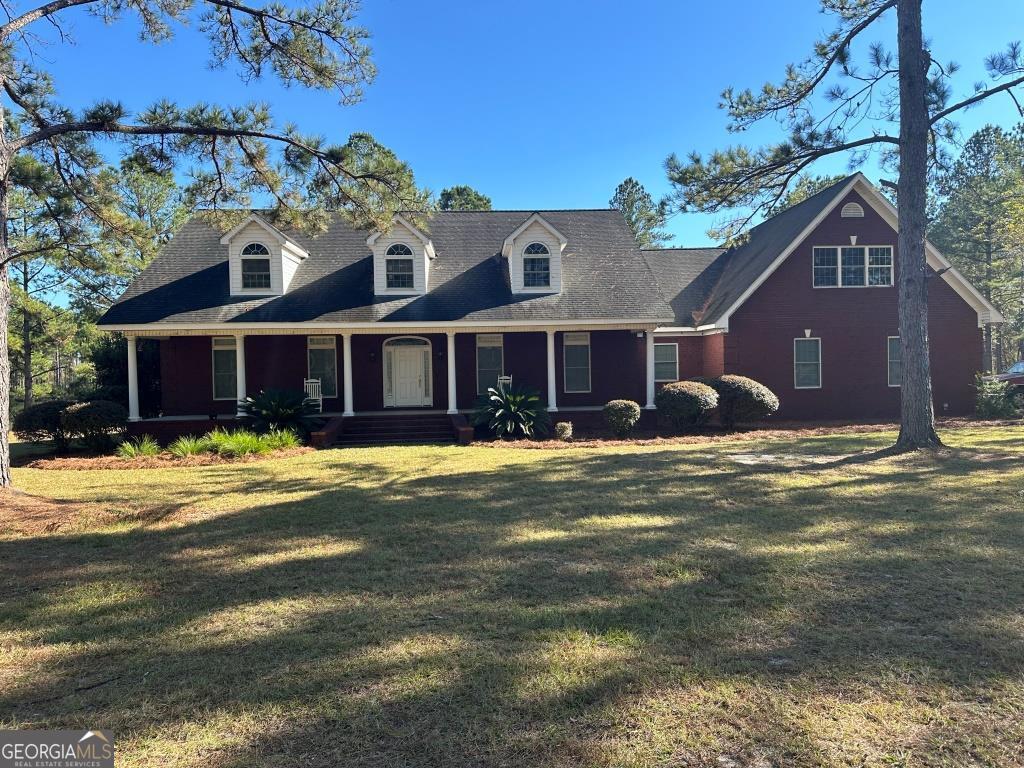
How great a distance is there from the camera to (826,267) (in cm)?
1764

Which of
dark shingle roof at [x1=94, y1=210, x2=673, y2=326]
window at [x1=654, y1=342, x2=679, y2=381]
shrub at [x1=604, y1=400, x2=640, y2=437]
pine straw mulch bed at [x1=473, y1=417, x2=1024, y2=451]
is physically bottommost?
pine straw mulch bed at [x1=473, y1=417, x2=1024, y2=451]

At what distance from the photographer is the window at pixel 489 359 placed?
17344 mm

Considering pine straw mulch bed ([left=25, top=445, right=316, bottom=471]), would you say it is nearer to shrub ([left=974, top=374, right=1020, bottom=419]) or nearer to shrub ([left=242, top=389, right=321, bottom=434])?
shrub ([left=242, top=389, right=321, bottom=434])

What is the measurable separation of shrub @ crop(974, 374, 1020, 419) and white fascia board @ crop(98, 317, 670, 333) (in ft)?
32.9

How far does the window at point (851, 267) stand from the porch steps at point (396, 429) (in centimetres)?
1207

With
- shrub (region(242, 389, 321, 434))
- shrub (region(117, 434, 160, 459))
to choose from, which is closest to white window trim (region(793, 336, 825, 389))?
shrub (region(242, 389, 321, 434))

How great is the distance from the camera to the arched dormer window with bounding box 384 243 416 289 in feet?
54.3

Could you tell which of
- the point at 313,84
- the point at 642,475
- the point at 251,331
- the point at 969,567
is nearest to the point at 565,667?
the point at 969,567

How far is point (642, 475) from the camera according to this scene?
30.2 ft

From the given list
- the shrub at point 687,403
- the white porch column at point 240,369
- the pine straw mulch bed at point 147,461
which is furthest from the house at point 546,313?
the pine straw mulch bed at point 147,461

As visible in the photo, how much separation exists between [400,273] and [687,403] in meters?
8.72

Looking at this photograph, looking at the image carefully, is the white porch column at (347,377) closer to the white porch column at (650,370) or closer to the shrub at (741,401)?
the white porch column at (650,370)

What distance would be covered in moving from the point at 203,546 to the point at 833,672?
5.44 meters

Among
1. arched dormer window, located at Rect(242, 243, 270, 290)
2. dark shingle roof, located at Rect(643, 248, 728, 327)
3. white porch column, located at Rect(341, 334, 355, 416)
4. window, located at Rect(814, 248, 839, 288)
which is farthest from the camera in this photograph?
dark shingle roof, located at Rect(643, 248, 728, 327)
